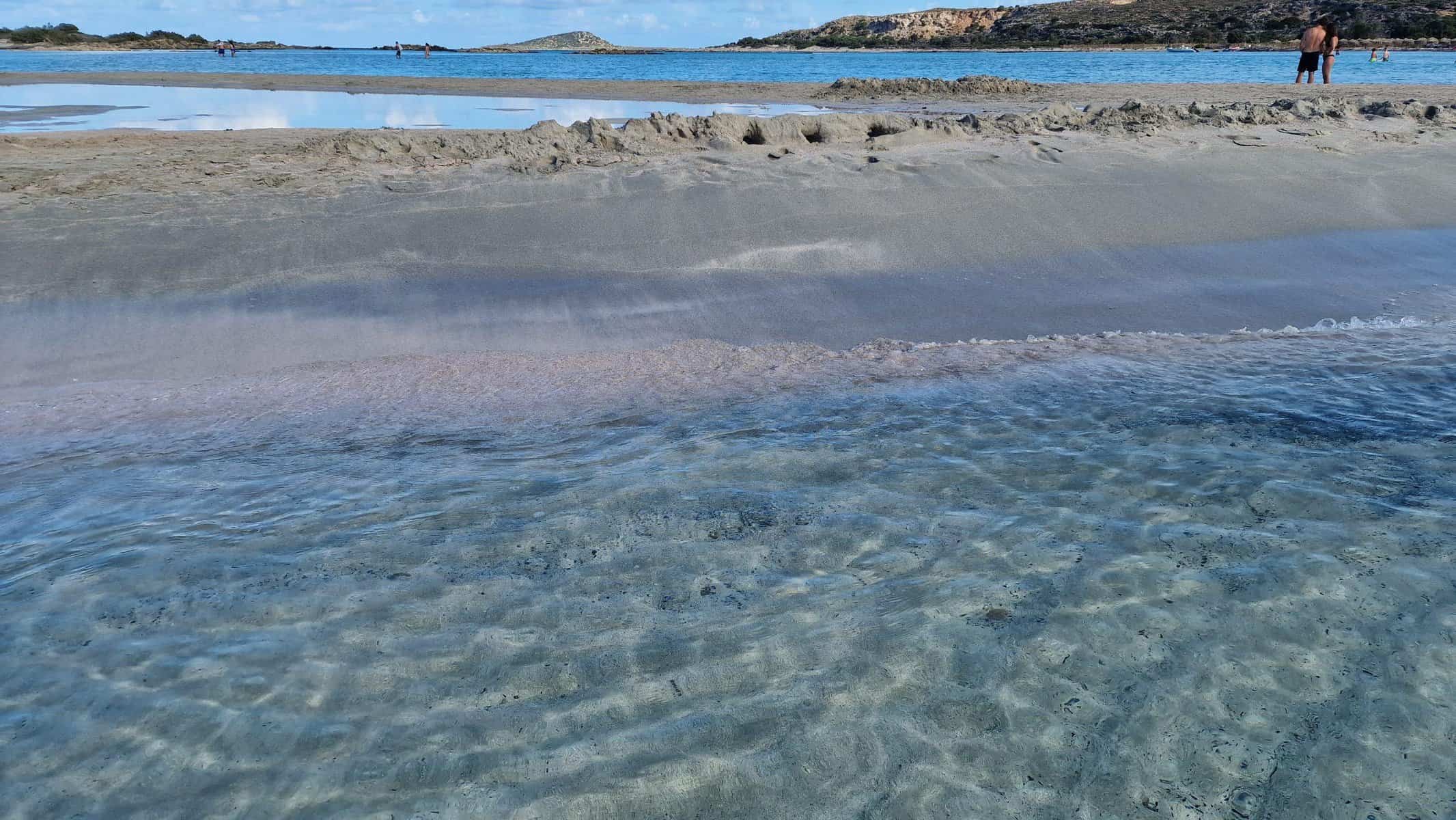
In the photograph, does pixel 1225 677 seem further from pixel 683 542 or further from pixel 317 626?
pixel 317 626

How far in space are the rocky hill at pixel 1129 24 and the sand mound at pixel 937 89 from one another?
945 inches

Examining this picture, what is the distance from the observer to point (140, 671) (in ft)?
8.38

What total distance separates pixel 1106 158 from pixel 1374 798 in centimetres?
716

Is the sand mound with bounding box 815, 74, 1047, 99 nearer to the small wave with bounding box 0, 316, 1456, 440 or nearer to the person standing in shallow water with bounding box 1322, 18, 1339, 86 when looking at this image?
the person standing in shallow water with bounding box 1322, 18, 1339, 86

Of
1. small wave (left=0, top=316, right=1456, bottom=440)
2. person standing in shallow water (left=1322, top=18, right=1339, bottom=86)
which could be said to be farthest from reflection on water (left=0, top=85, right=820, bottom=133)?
person standing in shallow water (left=1322, top=18, right=1339, bottom=86)

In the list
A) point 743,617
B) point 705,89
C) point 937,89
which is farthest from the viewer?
point 705,89

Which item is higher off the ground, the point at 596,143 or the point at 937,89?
the point at 937,89

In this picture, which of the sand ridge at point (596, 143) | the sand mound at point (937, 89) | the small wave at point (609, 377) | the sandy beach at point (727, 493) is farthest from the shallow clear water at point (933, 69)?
the small wave at point (609, 377)

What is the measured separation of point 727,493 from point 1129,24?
7884 cm

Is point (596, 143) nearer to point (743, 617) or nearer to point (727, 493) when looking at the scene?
point (727, 493)

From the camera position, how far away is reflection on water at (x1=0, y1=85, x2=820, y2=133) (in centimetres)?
1431

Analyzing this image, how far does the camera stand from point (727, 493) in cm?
353

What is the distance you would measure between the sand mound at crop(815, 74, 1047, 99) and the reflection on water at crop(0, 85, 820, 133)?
268cm

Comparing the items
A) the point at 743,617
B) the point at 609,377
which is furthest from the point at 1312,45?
the point at 743,617
